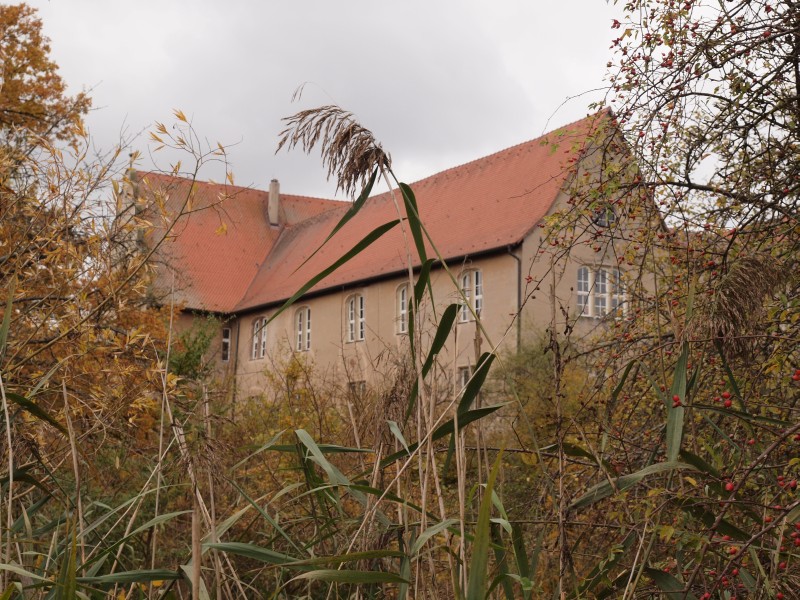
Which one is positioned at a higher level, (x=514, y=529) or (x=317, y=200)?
(x=317, y=200)

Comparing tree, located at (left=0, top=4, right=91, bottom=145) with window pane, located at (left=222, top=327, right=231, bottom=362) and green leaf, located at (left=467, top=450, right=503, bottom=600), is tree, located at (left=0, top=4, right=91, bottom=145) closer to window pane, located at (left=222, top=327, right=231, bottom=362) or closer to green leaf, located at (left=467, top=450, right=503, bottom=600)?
green leaf, located at (left=467, top=450, right=503, bottom=600)

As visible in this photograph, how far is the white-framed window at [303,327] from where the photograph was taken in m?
35.2

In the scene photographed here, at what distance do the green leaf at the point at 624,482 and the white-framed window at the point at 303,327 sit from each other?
32.6 meters

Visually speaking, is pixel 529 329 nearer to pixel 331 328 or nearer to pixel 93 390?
pixel 331 328

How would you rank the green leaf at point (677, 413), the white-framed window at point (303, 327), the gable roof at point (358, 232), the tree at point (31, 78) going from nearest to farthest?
1. the green leaf at point (677, 413)
2. the tree at point (31, 78)
3. the gable roof at point (358, 232)
4. the white-framed window at point (303, 327)

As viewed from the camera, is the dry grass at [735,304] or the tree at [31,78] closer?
the dry grass at [735,304]

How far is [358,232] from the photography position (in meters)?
34.5

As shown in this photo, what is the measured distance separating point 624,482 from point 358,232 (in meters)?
32.2

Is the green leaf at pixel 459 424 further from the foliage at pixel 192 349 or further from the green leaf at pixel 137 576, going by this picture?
the foliage at pixel 192 349

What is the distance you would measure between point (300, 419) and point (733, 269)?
8.28 m

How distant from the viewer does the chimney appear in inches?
1683

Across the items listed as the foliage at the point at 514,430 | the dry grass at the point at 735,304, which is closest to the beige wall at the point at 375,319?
the foliage at the point at 514,430

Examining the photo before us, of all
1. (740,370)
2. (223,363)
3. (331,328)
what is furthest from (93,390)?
(223,363)

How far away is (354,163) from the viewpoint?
244 centimetres
